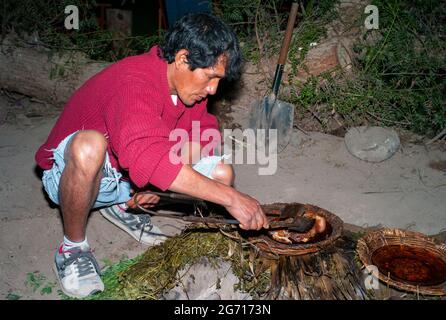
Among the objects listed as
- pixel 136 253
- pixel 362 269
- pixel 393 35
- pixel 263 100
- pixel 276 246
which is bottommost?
pixel 136 253

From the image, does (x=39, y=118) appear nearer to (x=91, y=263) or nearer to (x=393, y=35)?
(x=91, y=263)

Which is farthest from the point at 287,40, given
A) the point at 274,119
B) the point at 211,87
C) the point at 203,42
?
the point at 203,42

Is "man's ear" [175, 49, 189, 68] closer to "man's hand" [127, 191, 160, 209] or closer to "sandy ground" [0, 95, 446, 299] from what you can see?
"man's hand" [127, 191, 160, 209]

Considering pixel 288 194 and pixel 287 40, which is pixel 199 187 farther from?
pixel 287 40

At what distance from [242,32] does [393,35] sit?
1719mm

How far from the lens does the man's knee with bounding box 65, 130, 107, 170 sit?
2113 mm

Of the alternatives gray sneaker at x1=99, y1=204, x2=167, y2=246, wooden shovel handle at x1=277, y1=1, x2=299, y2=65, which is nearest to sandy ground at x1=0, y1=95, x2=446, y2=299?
gray sneaker at x1=99, y1=204, x2=167, y2=246

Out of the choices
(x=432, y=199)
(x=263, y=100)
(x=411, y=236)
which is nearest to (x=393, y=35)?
(x=263, y=100)

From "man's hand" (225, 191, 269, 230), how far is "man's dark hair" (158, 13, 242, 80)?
2.19 feet

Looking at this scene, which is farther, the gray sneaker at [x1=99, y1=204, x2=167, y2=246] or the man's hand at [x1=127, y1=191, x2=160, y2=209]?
the gray sneaker at [x1=99, y1=204, x2=167, y2=246]

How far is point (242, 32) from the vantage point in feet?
17.0

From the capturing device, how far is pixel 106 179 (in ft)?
8.02

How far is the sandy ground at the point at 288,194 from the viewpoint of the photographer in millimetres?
2739

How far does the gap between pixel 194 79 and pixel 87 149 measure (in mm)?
638
